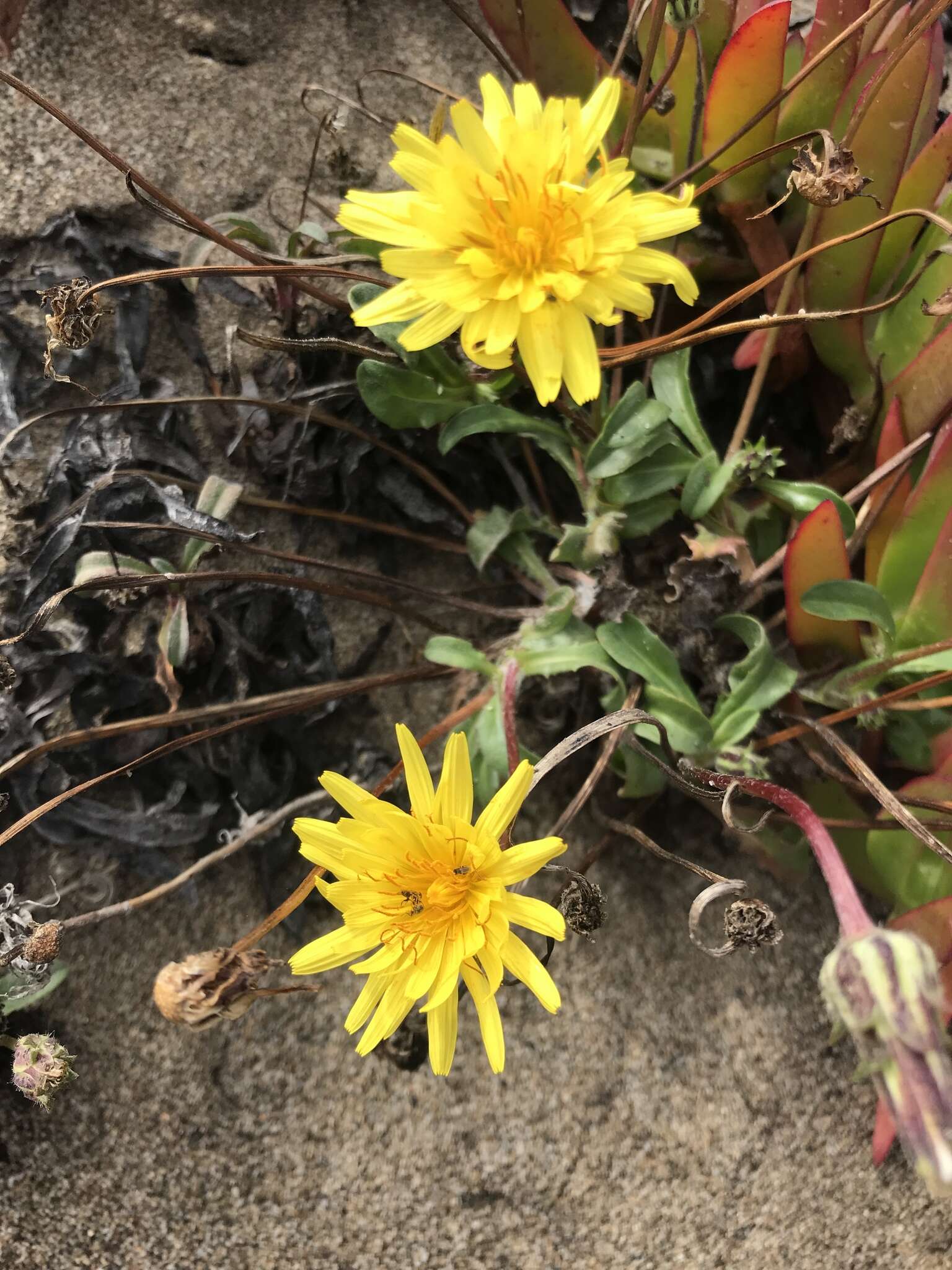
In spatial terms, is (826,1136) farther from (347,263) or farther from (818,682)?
(347,263)

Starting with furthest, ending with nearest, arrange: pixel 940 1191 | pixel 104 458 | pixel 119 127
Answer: pixel 119 127, pixel 104 458, pixel 940 1191

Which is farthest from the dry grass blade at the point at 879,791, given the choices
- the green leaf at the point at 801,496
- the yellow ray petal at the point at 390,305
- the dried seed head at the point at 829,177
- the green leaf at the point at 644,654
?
the yellow ray petal at the point at 390,305

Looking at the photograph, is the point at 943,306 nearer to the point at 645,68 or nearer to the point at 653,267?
the point at 653,267

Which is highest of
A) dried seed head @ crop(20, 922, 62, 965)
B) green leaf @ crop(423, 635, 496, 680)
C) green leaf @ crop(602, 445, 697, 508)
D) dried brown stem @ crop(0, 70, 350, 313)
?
dried brown stem @ crop(0, 70, 350, 313)

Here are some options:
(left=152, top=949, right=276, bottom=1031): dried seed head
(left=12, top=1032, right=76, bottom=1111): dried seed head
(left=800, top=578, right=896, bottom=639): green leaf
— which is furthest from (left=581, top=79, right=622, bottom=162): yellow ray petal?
(left=12, top=1032, right=76, bottom=1111): dried seed head

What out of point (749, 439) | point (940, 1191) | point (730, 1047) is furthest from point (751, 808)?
point (940, 1191)

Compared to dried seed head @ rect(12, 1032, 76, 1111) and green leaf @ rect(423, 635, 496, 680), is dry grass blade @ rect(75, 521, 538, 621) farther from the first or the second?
dried seed head @ rect(12, 1032, 76, 1111)
